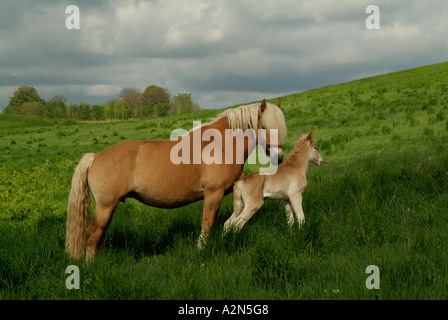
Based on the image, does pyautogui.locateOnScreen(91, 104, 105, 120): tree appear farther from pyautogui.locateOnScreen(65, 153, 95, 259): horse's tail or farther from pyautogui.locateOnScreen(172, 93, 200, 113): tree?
pyautogui.locateOnScreen(65, 153, 95, 259): horse's tail

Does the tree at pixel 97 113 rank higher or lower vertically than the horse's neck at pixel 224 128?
higher

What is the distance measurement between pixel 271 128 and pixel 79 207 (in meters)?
3.12

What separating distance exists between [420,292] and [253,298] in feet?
5.29

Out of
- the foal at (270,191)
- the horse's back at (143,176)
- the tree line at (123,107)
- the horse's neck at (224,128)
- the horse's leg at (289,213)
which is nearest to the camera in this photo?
the horse's back at (143,176)

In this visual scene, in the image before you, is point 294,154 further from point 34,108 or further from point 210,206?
point 34,108

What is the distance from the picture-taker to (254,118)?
579cm

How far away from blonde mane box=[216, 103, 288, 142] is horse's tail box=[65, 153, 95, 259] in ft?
7.26

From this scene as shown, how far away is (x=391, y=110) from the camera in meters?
21.7

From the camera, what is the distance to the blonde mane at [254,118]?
5.73 meters

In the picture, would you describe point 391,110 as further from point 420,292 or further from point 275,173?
point 420,292

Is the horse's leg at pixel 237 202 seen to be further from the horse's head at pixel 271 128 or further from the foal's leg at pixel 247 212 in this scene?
the horse's head at pixel 271 128

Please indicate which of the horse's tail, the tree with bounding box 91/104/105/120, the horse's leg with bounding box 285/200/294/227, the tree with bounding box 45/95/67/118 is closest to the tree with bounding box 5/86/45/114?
the tree with bounding box 45/95/67/118

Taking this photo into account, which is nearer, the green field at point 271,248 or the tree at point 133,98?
the green field at point 271,248

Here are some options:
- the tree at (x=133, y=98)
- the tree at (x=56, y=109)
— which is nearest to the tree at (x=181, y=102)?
the tree at (x=133, y=98)
